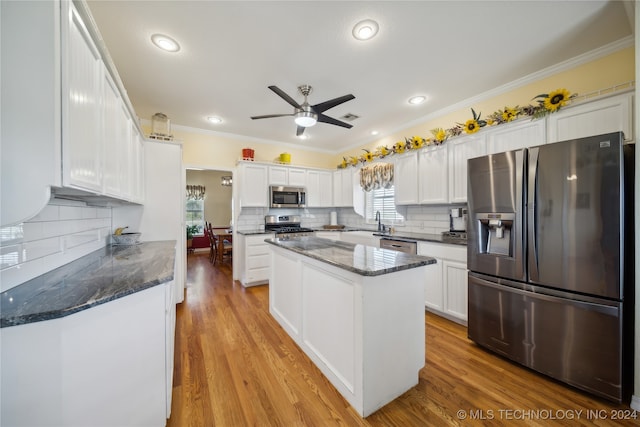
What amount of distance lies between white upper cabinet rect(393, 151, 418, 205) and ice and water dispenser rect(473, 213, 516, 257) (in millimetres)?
1359

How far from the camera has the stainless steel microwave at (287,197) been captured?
4.66m

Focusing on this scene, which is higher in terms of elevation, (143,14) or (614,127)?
(143,14)

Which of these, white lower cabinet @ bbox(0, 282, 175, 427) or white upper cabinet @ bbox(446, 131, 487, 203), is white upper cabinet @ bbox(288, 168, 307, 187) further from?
white lower cabinet @ bbox(0, 282, 175, 427)

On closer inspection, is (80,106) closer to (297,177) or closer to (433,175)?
(433,175)

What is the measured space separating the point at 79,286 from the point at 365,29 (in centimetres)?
258

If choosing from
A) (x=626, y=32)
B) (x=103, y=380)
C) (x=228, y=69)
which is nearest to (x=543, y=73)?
(x=626, y=32)

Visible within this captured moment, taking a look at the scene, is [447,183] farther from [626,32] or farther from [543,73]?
[626,32]

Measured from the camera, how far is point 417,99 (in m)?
3.24

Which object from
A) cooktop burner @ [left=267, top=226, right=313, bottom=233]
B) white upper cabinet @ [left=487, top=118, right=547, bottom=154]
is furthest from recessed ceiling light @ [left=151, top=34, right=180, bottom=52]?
white upper cabinet @ [left=487, top=118, right=547, bottom=154]

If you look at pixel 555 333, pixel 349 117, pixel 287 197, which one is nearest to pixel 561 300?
pixel 555 333

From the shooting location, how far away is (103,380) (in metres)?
1.07

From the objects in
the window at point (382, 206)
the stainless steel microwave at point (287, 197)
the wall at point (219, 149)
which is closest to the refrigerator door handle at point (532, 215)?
the window at point (382, 206)

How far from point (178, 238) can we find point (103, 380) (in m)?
2.45

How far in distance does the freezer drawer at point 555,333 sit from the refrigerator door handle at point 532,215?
0.17 meters
